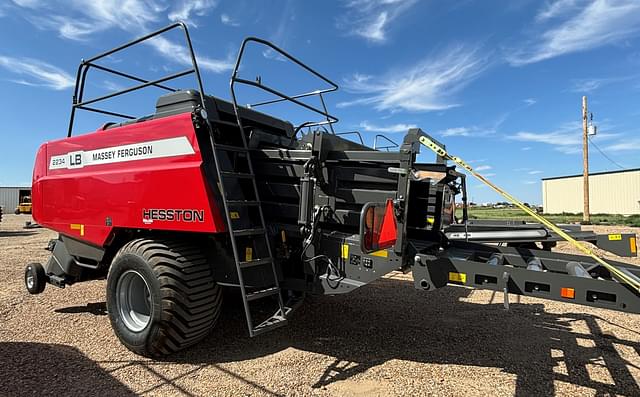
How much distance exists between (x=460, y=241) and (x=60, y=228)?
4681 millimetres

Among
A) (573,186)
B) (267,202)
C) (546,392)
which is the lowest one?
(546,392)

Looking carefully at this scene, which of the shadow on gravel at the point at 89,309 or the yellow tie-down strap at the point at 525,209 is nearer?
the yellow tie-down strap at the point at 525,209

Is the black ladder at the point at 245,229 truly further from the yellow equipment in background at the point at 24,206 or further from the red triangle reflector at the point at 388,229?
the yellow equipment in background at the point at 24,206

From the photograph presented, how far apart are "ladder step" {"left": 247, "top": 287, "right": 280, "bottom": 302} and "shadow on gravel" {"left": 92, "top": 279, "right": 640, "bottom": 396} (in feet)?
2.17

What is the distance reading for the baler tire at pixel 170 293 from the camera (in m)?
3.66

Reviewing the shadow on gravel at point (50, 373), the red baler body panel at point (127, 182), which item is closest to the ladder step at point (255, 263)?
the red baler body panel at point (127, 182)

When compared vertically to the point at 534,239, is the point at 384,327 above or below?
below

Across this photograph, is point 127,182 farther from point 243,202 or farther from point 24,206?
point 24,206

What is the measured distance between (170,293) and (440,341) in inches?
108

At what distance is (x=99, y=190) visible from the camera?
14.6 ft

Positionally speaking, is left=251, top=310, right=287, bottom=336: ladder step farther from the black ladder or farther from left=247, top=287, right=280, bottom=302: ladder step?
left=247, top=287, right=280, bottom=302: ladder step

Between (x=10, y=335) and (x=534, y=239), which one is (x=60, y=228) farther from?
(x=534, y=239)

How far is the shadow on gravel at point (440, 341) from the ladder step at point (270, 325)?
1.36ft

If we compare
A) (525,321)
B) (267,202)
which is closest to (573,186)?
(525,321)
